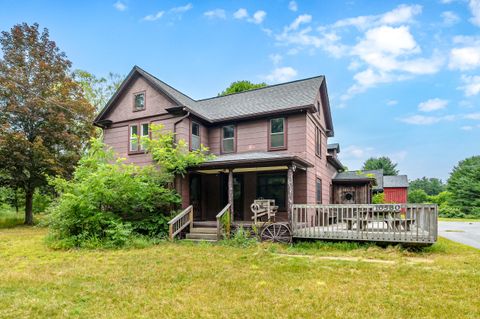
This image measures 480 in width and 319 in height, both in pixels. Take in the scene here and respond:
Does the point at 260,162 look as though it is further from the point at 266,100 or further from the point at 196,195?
the point at 266,100

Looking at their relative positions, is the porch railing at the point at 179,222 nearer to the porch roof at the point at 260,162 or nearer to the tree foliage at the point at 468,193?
the porch roof at the point at 260,162

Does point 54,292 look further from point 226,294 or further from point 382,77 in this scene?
point 382,77

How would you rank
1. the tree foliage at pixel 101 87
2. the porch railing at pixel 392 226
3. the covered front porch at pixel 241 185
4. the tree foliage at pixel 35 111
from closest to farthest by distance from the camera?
1. the porch railing at pixel 392 226
2. the covered front porch at pixel 241 185
3. the tree foliage at pixel 35 111
4. the tree foliage at pixel 101 87

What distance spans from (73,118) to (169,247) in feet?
43.6

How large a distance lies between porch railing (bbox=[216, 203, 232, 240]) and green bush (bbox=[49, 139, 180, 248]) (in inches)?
83.9

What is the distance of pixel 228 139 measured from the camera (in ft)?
44.2

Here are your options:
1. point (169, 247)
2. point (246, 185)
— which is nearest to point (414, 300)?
→ point (169, 247)

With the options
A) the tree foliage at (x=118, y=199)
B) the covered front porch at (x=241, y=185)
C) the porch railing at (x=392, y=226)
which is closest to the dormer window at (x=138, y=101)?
the tree foliage at (x=118, y=199)

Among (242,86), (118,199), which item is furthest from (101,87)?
(118,199)

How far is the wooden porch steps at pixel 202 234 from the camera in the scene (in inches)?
400

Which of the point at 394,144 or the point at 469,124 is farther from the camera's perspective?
the point at 394,144

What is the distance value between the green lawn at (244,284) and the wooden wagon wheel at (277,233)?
1277mm

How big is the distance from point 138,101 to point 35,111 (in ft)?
24.1

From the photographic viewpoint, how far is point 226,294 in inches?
188
